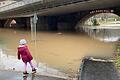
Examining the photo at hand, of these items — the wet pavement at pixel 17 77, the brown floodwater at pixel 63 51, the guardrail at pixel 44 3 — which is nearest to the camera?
the wet pavement at pixel 17 77

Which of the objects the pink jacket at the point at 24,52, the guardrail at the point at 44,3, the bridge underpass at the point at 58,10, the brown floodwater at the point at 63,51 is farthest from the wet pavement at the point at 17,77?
the guardrail at the point at 44,3

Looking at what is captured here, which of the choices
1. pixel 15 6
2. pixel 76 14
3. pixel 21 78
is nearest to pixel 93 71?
pixel 21 78

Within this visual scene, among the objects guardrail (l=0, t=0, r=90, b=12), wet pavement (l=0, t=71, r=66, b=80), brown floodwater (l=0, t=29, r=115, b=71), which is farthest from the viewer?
guardrail (l=0, t=0, r=90, b=12)

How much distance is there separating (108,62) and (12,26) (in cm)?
4301

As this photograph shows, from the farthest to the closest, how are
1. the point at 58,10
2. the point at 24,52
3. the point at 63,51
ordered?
1. the point at 58,10
2. the point at 63,51
3. the point at 24,52

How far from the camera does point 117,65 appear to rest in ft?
32.8

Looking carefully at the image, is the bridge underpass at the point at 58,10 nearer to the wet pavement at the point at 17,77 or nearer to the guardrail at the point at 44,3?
the guardrail at the point at 44,3

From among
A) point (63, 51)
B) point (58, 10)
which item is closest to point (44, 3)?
point (58, 10)

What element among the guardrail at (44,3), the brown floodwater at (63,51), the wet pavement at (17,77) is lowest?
the brown floodwater at (63,51)

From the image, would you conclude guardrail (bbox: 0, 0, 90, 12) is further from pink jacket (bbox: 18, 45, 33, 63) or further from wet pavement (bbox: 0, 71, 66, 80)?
pink jacket (bbox: 18, 45, 33, 63)

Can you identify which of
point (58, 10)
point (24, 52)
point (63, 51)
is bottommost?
point (63, 51)

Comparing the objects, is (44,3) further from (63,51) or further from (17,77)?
(17,77)

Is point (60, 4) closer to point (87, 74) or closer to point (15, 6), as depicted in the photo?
point (15, 6)

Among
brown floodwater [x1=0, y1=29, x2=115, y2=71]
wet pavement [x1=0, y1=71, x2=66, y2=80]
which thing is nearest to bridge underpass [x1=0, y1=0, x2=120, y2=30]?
brown floodwater [x1=0, y1=29, x2=115, y2=71]
